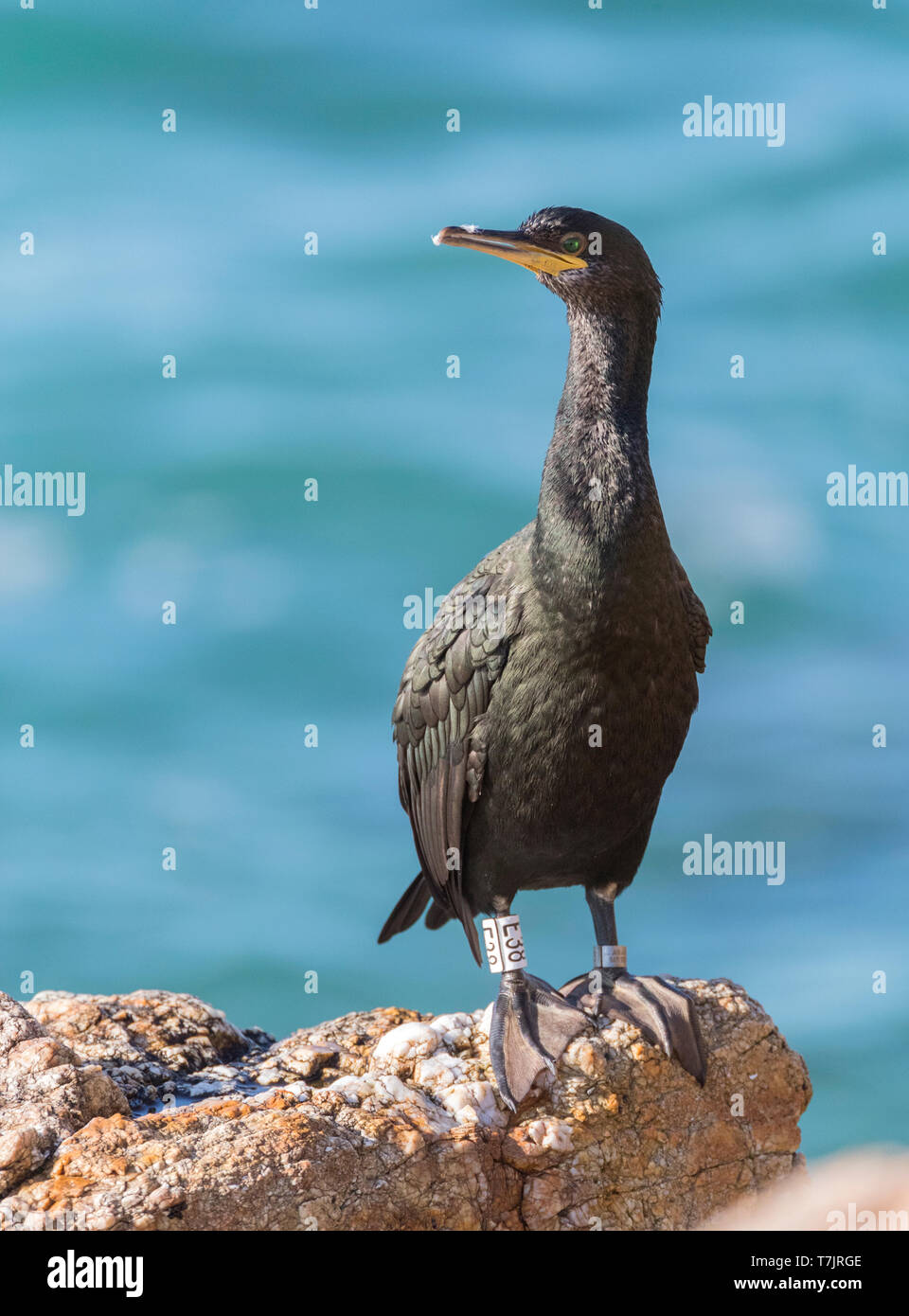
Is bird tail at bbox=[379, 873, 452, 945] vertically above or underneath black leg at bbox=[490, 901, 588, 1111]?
above

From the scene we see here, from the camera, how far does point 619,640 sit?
4.91 meters

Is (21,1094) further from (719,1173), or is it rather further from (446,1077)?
(719,1173)

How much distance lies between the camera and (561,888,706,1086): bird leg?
5301mm

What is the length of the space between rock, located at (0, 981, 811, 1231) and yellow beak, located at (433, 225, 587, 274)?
281 cm

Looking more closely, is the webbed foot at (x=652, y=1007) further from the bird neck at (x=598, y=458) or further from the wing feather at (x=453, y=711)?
the bird neck at (x=598, y=458)

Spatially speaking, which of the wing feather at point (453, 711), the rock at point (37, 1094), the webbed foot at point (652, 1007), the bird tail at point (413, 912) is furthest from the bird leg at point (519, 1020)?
the rock at point (37, 1094)

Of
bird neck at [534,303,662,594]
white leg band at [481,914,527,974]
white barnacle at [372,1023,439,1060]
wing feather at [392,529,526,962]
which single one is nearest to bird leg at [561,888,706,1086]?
white leg band at [481,914,527,974]

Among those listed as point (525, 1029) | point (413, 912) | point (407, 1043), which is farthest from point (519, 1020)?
point (413, 912)

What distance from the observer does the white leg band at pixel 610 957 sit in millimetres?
5578

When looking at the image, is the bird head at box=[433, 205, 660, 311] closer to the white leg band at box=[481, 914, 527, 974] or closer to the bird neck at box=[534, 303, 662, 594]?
the bird neck at box=[534, 303, 662, 594]

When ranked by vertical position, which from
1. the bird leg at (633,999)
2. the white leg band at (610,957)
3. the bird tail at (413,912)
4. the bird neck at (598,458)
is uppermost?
the bird neck at (598,458)

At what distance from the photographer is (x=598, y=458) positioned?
16.2ft
